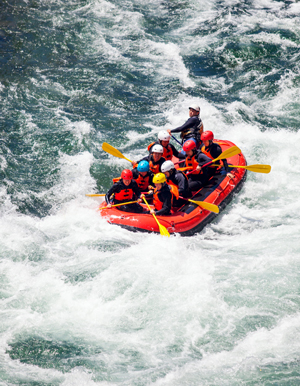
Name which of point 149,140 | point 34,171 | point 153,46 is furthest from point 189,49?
point 34,171

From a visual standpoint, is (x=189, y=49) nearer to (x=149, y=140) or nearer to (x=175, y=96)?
(x=175, y=96)

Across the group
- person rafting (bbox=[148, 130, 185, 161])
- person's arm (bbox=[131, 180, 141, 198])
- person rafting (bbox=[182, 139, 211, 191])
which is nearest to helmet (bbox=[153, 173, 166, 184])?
person's arm (bbox=[131, 180, 141, 198])

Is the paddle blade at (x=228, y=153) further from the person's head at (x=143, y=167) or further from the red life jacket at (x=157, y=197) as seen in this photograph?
the person's head at (x=143, y=167)

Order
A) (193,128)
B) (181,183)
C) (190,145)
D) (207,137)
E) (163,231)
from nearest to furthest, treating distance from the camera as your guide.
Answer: (163,231)
(181,183)
(190,145)
(207,137)
(193,128)

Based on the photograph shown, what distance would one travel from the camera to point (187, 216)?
25.0ft

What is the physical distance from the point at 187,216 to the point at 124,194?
1.22 meters

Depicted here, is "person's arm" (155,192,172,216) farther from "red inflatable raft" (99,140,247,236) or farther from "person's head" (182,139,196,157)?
"person's head" (182,139,196,157)


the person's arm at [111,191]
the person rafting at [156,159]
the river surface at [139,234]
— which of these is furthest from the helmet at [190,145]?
the person's arm at [111,191]

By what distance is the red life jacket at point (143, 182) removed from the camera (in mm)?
8227

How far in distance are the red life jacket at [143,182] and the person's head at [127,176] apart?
18.7 inches

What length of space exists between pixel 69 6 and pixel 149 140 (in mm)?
9828

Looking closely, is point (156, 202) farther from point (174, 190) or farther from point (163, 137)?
point (163, 137)

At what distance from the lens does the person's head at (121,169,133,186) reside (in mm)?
7660

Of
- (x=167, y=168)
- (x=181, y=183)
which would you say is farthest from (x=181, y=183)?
(x=167, y=168)
